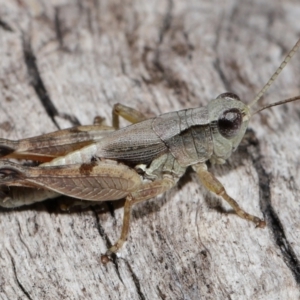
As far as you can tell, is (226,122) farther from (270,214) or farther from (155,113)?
(155,113)

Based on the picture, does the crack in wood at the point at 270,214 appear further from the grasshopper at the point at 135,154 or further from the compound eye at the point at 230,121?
the compound eye at the point at 230,121

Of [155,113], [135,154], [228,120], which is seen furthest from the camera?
[155,113]

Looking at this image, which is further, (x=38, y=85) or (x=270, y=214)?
(x=38, y=85)

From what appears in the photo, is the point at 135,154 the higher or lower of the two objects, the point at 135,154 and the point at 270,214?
the higher

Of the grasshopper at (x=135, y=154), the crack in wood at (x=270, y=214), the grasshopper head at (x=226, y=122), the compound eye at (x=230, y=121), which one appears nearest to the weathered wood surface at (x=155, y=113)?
the crack in wood at (x=270, y=214)

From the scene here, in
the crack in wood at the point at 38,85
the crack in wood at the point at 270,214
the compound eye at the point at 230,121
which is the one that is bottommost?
the crack in wood at the point at 270,214

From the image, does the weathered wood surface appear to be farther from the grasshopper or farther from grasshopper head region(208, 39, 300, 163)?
grasshopper head region(208, 39, 300, 163)

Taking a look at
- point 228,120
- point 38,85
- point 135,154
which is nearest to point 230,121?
point 228,120

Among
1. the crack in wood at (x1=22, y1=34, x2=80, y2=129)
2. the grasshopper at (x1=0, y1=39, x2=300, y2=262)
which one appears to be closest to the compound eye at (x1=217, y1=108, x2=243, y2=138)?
the grasshopper at (x1=0, y1=39, x2=300, y2=262)
